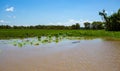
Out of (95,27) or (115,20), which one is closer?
(115,20)

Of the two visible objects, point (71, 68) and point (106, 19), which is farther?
point (106, 19)

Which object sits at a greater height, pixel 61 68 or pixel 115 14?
pixel 115 14

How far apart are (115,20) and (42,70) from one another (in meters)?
36.7

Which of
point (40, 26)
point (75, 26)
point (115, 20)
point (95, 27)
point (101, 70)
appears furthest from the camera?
point (40, 26)

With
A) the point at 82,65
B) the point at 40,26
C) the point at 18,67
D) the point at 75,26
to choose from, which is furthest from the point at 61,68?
the point at 40,26

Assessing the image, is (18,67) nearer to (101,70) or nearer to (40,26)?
(101,70)

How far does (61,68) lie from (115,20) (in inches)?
1428

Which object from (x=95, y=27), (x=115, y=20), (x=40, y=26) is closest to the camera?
(x=115, y=20)

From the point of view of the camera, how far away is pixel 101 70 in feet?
23.4

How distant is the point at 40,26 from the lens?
9162cm

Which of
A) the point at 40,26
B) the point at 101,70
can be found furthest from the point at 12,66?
the point at 40,26

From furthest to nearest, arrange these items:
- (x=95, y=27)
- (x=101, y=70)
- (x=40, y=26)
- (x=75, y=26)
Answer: (x=40, y=26) → (x=75, y=26) → (x=95, y=27) → (x=101, y=70)

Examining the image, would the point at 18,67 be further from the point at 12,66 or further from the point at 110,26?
the point at 110,26

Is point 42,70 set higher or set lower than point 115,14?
lower
